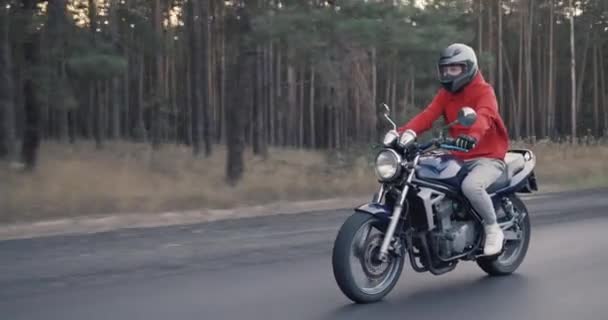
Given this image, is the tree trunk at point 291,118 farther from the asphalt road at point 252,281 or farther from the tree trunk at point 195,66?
the asphalt road at point 252,281

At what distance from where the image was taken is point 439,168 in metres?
6.99

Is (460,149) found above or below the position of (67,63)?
below

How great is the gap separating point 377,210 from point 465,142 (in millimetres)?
905

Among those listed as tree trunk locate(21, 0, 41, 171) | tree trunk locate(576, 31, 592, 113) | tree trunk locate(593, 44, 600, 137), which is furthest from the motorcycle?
tree trunk locate(593, 44, 600, 137)

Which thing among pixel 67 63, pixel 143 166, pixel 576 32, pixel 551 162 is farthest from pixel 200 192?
pixel 576 32

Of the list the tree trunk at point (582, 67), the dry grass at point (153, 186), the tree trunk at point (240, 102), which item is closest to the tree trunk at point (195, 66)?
the dry grass at point (153, 186)

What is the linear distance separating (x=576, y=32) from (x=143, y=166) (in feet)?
135

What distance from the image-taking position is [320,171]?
2183 cm

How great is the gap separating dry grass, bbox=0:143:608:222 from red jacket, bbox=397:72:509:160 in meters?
8.78

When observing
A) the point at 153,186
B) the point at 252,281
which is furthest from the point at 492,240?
the point at 153,186

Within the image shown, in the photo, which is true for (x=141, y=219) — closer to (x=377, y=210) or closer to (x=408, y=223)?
(x=408, y=223)

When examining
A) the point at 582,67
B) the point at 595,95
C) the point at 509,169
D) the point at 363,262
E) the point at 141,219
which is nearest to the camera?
the point at 363,262

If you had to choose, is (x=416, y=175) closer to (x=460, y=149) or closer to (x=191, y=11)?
(x=460, y=149)

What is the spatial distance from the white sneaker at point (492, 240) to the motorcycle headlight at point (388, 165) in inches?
49.5
